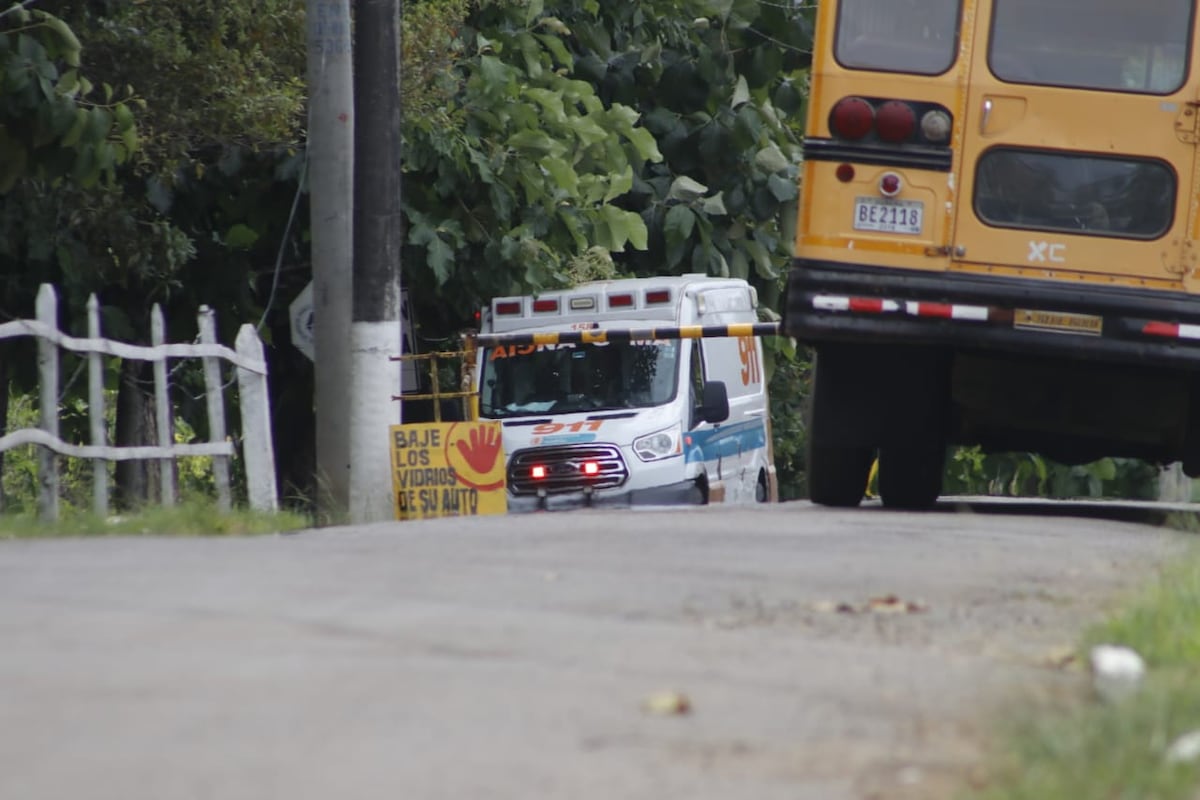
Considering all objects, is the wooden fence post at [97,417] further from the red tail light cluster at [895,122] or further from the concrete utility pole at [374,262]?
the red tail light cluster at [895,122]

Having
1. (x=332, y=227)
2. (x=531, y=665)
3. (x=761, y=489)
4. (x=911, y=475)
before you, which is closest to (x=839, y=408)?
(x=911, y=475)

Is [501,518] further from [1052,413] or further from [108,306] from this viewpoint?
[108,306]

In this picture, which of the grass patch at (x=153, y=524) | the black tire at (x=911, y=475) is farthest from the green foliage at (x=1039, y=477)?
the grass patch at (x=153, y=524)

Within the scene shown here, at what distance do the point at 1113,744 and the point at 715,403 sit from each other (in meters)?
11.7

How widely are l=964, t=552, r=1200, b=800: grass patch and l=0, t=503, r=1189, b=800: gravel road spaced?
0.37ft

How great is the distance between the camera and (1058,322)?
373 inches

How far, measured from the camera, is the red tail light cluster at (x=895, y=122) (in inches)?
378

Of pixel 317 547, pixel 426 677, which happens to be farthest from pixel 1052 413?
pixel 426 677

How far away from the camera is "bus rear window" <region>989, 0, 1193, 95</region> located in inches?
371

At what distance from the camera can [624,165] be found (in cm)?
1747

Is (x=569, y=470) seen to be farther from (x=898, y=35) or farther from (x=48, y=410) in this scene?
(x=898, y=35)

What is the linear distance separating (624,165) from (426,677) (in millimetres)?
13039

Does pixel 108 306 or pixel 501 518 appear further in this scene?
pixel 108 306

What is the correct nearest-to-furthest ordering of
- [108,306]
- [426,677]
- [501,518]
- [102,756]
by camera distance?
[102,756], [426,677], [501,518], [108,306]
